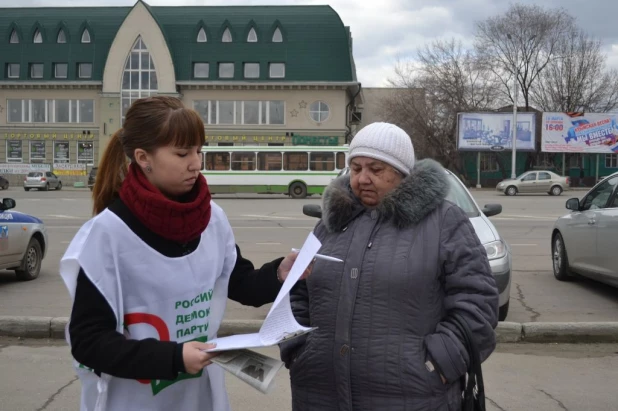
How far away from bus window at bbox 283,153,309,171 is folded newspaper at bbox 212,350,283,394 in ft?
108

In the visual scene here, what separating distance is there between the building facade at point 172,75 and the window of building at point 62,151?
83mm

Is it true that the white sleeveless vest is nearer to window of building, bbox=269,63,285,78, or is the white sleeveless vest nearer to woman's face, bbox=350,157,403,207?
woman's face, bbox=350,157,403,207

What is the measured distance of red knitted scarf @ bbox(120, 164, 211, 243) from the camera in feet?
6.79

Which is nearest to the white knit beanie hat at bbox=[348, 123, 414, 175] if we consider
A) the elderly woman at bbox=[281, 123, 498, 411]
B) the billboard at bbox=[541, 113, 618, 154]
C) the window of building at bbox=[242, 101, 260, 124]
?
the elderly woman at bbox=[281, 123, 498, 411]

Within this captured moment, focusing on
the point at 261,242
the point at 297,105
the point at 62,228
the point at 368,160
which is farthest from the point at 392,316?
the point at 297,105

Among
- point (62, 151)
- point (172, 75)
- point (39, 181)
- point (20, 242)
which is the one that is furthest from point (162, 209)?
point (62, 151)

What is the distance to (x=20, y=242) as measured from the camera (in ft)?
31.9

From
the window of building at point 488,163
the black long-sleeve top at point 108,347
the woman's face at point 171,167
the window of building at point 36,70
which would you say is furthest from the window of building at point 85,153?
the black long-sleeve top at point 108,347

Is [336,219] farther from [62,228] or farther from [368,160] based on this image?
→ [62,228]

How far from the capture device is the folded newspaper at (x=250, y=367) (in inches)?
76.4

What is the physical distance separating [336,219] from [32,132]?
57.5 meters

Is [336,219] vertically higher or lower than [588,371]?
higher

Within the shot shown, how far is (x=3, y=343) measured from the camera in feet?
21.9

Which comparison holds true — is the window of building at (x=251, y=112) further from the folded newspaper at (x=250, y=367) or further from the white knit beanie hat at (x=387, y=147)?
the folded newspaper at (x=250, y=367)
